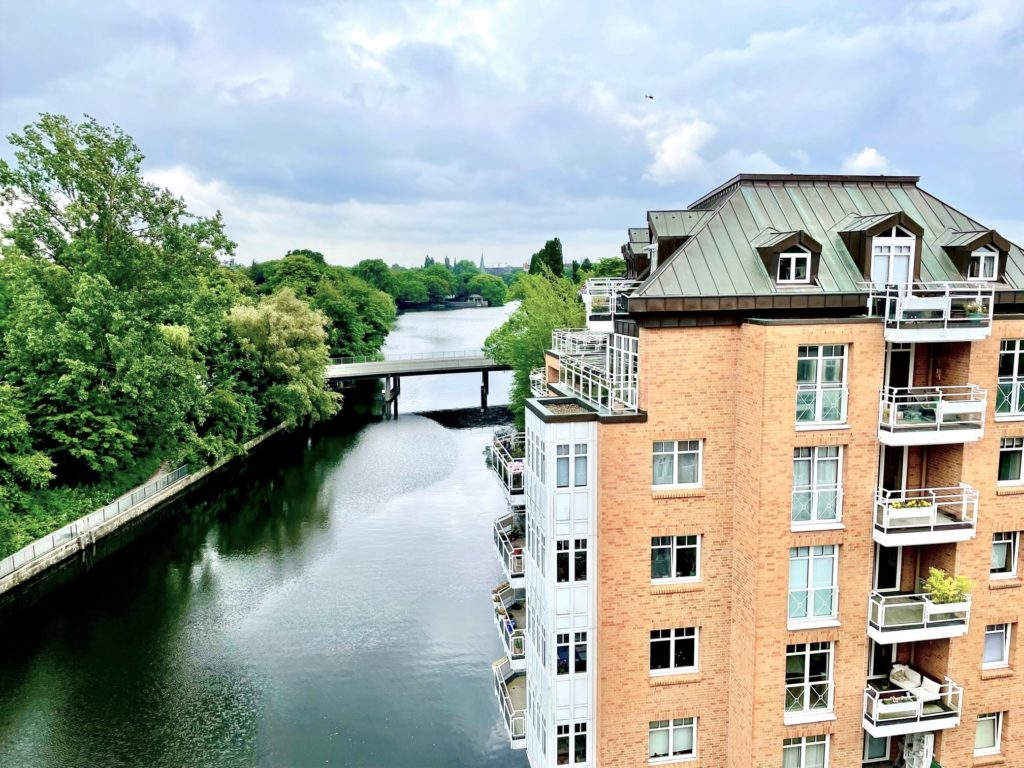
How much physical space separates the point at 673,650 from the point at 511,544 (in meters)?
6.99

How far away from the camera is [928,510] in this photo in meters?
14.3

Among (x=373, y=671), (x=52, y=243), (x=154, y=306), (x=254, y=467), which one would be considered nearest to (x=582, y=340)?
(x=373, y=671)

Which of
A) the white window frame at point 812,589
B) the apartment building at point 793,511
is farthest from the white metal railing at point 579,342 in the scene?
the white window frame at point 812,589

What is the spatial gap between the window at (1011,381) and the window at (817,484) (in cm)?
354

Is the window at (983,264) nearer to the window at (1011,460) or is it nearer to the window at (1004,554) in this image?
the window at (1011,460)

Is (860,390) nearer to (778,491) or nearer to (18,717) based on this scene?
(778,491)

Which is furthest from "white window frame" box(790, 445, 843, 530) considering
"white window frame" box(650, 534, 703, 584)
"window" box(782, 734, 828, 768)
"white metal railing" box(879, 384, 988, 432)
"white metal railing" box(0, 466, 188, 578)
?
"white metal railing" box(0, 466, 188, 578)

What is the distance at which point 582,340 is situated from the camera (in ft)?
74.3

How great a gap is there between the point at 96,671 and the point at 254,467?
1090 inches

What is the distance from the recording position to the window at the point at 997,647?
15.8 meters

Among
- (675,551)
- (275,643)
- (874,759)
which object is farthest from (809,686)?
(275,643)

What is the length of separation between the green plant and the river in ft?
39.2

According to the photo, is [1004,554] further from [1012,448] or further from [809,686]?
[809,686]

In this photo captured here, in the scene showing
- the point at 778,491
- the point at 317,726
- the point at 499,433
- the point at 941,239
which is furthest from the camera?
the point at 499,433
